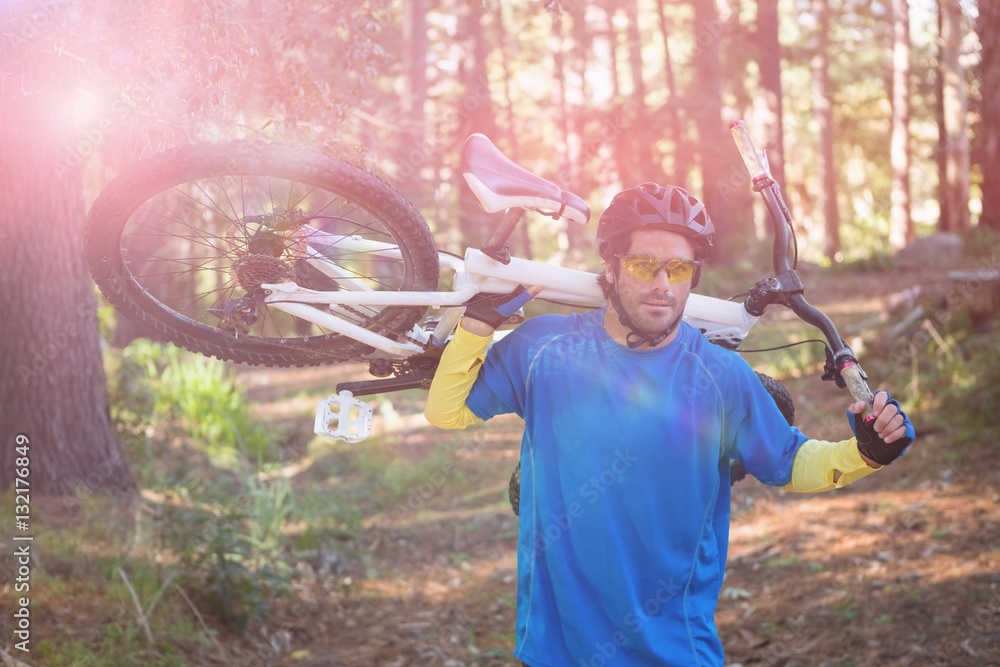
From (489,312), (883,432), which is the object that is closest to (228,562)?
(489,312)

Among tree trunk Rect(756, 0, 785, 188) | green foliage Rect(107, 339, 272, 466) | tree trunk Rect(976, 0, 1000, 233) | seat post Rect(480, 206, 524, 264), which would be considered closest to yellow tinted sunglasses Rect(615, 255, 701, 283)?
seat post Rect(480, 206, 524, 264)

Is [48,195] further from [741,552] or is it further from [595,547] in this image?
[741,552]

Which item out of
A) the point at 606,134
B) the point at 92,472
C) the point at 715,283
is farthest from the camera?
the point at 606,134

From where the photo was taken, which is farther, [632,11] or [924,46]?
[924,46]

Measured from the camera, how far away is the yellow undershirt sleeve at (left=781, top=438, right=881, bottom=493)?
285cm

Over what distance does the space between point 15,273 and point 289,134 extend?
116 inches

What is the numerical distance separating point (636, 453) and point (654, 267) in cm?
63

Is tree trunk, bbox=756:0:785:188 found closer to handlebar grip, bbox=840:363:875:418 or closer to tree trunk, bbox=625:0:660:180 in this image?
tree trunk, bbox=625:0:660:180

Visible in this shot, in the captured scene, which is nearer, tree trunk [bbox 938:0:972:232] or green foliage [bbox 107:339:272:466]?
green foliage [bbox 107:339:272:466]

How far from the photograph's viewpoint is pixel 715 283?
57.6 feet

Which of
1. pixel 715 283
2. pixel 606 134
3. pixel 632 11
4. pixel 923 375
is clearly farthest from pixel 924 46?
pixel 923 375

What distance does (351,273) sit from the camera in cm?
370

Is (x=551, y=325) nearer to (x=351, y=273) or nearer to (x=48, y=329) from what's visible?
(x=351, y=273)

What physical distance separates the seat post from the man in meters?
0.15
